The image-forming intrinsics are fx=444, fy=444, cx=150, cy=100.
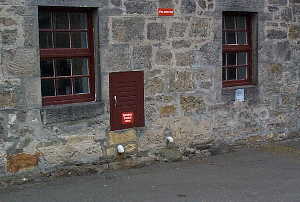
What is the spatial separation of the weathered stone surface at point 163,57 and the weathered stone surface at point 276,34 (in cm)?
242

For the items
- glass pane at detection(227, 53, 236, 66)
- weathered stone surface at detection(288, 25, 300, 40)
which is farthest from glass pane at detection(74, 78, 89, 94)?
weathered stone surface at detection(288, 25, 300, 40)

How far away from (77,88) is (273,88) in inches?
162

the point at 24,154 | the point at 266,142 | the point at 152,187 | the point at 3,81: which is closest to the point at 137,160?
the point at 152,187

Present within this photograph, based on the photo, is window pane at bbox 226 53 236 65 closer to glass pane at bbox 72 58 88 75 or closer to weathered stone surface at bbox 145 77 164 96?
weathered stone surface at bbox 145 77 164 96

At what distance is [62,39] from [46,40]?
251mm

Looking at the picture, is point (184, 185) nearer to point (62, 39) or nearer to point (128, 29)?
point (128, 29)

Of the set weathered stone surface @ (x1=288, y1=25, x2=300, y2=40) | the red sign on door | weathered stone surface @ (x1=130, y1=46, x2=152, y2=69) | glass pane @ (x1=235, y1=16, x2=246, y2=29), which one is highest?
glass pane @ (x1=235, y1=16, x2=246, y2=29)

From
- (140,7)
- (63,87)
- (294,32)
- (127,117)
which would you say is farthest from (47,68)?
(294,32)

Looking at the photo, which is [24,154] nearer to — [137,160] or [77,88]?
[77,88]

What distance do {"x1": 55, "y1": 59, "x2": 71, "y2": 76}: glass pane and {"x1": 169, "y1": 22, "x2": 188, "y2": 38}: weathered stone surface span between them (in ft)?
5.86

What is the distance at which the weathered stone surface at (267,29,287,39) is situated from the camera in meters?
8.57

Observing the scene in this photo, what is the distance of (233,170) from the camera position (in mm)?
6934

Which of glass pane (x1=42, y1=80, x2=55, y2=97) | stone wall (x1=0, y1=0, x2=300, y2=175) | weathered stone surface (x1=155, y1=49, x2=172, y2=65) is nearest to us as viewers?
stone wall (x1=0, y1=0, x2=300, y2=175)

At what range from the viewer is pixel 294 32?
8.96 meters
